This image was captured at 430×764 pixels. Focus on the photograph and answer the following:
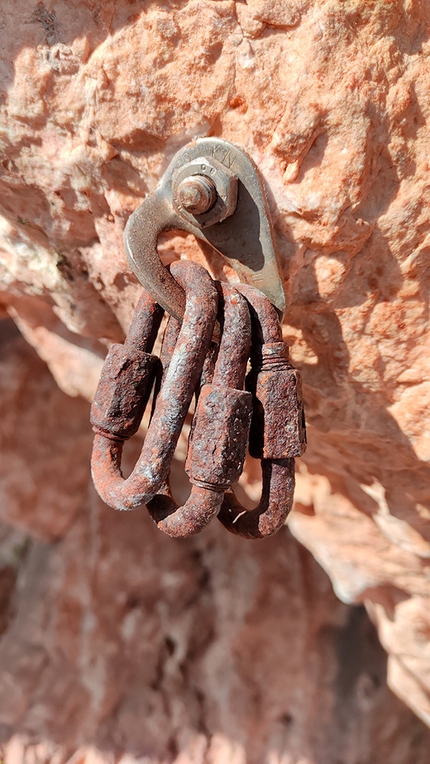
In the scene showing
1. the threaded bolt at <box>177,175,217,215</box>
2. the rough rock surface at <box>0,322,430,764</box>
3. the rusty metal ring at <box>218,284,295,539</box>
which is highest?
the threaded bolt at <box>177,175,217,215</box>

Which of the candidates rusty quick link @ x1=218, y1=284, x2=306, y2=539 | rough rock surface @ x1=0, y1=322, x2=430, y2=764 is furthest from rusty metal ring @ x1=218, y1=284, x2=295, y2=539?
rough rock surface @ x1=0, y1=322, x2=430, y2=764

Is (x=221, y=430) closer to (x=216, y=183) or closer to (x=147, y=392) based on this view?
(x=147, y=392)

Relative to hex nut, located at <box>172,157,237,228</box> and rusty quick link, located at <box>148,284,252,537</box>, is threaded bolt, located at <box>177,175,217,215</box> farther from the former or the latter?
rusty quick link, located at <box>148,284,252,537</box>

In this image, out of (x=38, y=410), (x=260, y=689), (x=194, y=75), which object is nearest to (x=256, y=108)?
(x=194, y=75)

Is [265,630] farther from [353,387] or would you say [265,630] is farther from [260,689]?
[353,387]

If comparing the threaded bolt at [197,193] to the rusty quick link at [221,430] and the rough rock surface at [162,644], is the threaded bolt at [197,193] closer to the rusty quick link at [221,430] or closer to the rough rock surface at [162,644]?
the rusty quick link at [221,430]

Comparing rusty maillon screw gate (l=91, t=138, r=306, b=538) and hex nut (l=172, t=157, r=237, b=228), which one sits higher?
hex nut (l=172, t=157, r=237, b=228)

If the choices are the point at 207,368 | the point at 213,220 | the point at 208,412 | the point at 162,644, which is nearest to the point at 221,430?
the point at 208,412
